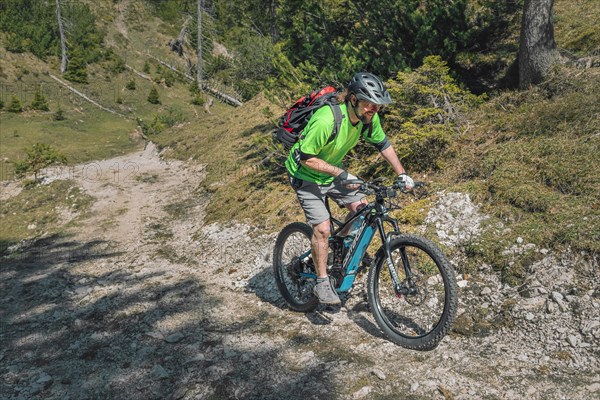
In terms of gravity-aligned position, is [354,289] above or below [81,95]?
below

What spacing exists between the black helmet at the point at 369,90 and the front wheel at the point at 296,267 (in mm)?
1994

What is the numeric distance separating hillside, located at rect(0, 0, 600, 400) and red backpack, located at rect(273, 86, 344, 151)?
2.42 m

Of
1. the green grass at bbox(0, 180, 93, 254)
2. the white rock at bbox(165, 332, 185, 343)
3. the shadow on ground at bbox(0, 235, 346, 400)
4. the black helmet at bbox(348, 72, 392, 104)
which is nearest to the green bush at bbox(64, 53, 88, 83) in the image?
the green grass at bbox(0, 180, 93, 254)

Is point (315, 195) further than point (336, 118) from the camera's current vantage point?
Yes

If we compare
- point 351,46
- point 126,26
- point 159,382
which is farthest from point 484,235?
point 126,26

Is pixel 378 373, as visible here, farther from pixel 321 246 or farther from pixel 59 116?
pixel 59 116

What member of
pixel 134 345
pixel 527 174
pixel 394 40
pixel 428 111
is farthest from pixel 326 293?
pixel 394 40

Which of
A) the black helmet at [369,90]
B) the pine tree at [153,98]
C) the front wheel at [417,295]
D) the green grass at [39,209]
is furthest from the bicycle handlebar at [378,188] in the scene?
the pine tree at [153,98]

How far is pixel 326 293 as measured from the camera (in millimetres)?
5418

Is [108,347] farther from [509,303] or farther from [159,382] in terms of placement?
[509,303]

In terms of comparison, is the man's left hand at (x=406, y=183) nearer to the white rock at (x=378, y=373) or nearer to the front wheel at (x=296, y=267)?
the front wheel at (x=296, y=267)

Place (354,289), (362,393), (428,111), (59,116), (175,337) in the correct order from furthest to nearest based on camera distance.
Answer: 1. (59,116)
2. (428,111)
3. (354,289)
4. (175,337)
5. (362,393)

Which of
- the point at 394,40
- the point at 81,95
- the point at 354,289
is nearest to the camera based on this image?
the point at 354,289

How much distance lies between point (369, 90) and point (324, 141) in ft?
2.36
